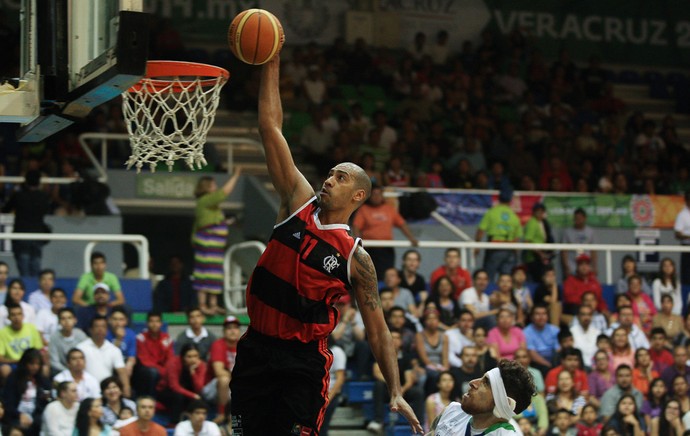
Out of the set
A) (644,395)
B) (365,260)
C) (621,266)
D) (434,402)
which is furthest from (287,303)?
(621,266)

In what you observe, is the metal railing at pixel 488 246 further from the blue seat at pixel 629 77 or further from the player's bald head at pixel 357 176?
the blue seat at pixel 629 77

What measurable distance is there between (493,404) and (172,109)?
2.46m

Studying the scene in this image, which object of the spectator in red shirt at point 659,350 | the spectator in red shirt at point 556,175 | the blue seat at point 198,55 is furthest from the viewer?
the blue seat at point 198,55

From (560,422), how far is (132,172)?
686cm

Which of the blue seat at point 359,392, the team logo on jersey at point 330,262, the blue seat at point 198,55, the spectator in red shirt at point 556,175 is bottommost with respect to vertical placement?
the blue seat at point 359,392

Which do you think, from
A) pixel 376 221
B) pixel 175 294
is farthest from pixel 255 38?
pixel 376 221

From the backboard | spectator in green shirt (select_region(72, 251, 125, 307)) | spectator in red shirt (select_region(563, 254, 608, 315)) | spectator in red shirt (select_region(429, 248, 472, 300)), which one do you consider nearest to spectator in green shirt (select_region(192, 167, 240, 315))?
spectator in green shirt (select_region(72, 251, 125, 307))

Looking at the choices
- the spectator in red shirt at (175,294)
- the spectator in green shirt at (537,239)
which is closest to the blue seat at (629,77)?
the spectator in green shirt at (537,239)

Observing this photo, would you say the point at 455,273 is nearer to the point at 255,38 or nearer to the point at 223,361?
the point at 223,361

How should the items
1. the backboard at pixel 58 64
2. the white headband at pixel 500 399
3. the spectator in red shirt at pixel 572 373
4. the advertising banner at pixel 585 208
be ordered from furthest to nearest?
the advertising banner at pixel 585 208 → the spectator in red shirt at pixel 572 373 → the backboard at pixel 58 64 → the white headband at pixel 500 399

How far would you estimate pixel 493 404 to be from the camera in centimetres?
615

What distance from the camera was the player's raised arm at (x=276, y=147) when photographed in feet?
19.7

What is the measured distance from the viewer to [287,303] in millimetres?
5973

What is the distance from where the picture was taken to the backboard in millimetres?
6324
